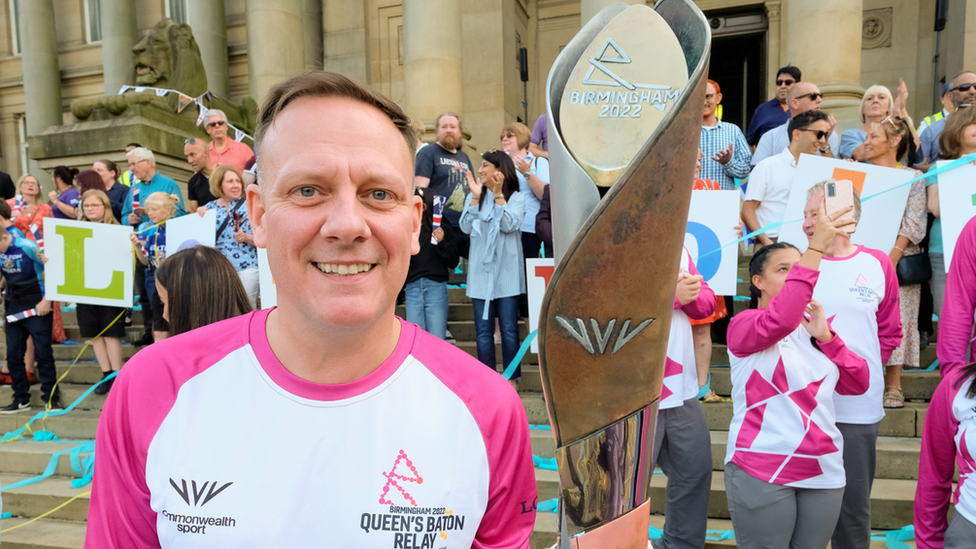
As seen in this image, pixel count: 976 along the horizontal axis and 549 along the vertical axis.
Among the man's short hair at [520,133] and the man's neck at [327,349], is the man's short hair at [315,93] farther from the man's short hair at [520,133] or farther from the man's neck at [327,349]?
the man's short hair at [520,133]

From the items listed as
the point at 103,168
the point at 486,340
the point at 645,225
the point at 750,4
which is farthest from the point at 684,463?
the point at 750,4

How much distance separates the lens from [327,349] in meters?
1.09

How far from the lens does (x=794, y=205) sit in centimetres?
441

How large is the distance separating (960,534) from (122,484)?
253cm

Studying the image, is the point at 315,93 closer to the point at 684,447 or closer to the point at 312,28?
the point at 684,447

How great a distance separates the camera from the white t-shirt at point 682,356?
3.19m

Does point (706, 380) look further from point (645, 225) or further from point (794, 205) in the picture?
point (645, 225)

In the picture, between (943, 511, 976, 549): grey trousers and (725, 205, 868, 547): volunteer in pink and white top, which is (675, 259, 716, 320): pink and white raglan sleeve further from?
(943, 511, 976, 549): grey trousers

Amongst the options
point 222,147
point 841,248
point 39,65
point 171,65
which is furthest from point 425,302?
point 39,65

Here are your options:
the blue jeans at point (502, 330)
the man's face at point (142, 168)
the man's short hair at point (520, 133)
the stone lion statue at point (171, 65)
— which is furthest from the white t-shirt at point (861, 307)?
the stone lion statue at point (171, 65)

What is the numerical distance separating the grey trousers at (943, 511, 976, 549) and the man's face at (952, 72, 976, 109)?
4368 mm

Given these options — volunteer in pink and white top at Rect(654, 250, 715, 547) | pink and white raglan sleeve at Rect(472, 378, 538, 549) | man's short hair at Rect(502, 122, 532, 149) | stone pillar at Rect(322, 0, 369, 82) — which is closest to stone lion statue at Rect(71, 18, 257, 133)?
stone pillar at Rect(322, 0, 369, 82)

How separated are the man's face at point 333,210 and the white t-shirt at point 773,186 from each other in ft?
13.9

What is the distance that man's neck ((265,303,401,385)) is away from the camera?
1077 mm
